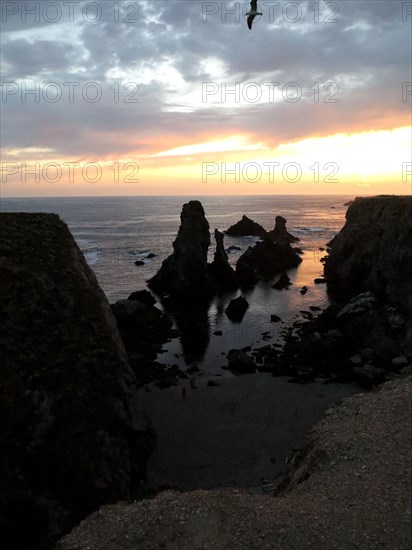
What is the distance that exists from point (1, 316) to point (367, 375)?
954 inches

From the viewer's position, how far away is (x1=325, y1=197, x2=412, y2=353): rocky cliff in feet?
134

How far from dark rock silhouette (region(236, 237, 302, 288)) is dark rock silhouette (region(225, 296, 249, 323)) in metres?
18.4

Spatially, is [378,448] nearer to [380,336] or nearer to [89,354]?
[89,354]

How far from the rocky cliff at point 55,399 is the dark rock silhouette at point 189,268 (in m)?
35.4

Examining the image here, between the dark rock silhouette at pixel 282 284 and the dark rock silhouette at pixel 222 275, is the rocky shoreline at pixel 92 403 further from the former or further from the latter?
the dark rock silhouette at pixel 222 275

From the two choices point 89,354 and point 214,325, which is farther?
point 214,325

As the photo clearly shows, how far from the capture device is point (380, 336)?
3603cm

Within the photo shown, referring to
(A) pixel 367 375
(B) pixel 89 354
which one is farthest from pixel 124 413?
(A) pixel 367 375

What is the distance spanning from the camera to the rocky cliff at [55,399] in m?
16.8

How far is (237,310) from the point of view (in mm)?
50156

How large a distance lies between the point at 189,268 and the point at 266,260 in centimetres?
2256

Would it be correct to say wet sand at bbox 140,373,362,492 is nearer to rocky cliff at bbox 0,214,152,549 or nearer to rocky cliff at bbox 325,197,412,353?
rocky cliff at bbox 0,214,152,549

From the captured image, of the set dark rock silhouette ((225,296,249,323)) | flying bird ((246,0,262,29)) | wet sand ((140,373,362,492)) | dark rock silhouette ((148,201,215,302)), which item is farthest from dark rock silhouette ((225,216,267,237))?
flying bird ((246,0,262,29))

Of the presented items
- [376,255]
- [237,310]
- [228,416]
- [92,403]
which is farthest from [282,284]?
[92,403]
